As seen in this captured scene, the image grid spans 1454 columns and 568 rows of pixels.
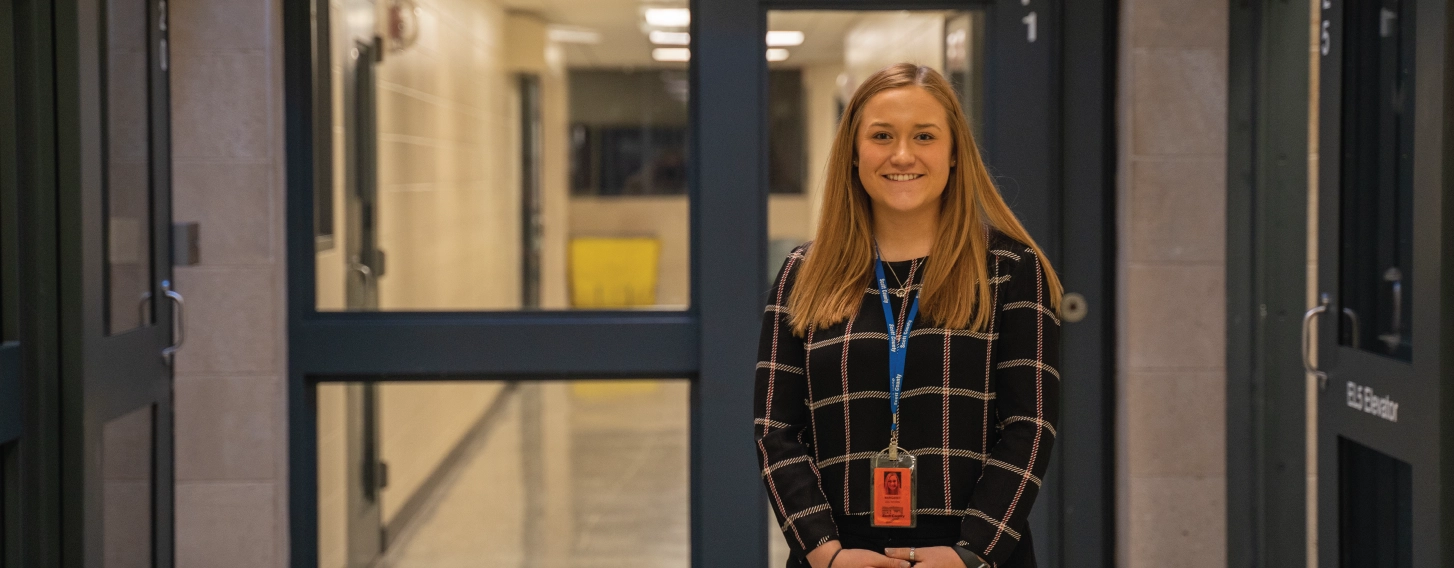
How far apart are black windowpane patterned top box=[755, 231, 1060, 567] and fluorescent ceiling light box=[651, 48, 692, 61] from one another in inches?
64.8

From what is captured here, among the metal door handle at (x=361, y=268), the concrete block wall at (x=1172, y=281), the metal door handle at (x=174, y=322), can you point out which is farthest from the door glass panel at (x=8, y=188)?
the concrete block wall at (x=1172, y=281)

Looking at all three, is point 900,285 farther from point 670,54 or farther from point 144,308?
point 144,308

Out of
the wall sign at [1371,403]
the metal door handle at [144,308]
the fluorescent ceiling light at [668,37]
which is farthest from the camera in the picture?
the fluorescent ceiling light at [668,37]

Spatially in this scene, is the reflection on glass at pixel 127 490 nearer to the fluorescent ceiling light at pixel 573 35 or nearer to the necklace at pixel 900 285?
the fluorescent ceiling light at pixel 573 35

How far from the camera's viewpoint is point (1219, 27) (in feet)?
9.64

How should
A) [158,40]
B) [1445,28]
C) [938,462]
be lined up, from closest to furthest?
1. [938,462]
2. [1445,28]
3. [158,40]

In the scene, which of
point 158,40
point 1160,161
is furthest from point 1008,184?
point 158,40

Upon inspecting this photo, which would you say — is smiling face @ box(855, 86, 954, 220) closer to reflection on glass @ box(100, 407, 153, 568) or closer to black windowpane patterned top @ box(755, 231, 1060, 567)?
black windowpane patterned top @ box(755, 231, 1060, 567)

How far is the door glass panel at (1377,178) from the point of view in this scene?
2.21 m

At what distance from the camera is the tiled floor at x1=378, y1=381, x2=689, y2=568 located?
421cm

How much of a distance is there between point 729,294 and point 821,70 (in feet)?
2.01

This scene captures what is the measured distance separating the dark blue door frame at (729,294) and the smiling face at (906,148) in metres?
1.41

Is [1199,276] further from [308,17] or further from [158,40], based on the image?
[158,40]

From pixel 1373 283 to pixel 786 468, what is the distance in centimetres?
133
